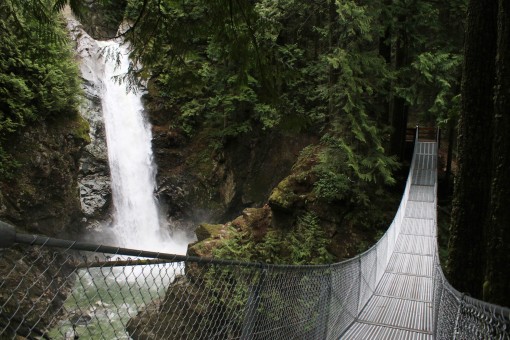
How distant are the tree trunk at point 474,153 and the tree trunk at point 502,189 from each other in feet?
2.49

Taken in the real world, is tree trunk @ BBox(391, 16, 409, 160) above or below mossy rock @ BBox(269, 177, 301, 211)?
above

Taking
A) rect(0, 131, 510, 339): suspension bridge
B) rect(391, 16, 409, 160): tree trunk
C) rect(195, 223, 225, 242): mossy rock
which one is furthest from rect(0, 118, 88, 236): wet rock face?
rect(391, 16, 409, 160): tree trunk

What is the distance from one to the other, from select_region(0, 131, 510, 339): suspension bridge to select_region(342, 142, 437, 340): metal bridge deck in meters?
0.01

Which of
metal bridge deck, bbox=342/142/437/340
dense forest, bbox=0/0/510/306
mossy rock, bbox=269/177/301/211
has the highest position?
dense forest, bbox=0/0/510/306

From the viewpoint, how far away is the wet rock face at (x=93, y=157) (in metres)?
10.4

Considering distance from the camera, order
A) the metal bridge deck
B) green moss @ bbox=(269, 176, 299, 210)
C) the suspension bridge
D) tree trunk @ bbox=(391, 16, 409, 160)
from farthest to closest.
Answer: tree trunk @ bbox=(391, 16, 409, 160), green moss @ bbox=(269, 176, 299, 210), the metal bridge deck, the suspension bridge

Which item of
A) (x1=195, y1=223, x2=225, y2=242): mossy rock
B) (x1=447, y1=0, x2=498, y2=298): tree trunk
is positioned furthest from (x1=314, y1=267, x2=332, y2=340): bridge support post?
(x1=195, y1=223, x2=225, y2=242): mossy rock

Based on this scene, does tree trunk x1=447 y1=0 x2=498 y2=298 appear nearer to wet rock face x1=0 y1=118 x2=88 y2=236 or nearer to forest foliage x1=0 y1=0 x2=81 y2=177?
forest foliage x1=0 y1=0 x2=81 y2=177

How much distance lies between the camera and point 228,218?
11.2 metres

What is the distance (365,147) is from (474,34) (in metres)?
4.34

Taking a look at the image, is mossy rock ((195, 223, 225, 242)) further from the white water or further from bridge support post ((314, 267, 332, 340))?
bridge support post ((314, 267, 332, 340))

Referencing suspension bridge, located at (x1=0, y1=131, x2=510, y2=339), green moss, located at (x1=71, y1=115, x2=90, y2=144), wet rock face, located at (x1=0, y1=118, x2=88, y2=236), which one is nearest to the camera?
suspension bridge, located at (x1=0, y1=131, x2=510, y2=339)

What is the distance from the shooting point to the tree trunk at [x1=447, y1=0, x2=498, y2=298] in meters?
3.09

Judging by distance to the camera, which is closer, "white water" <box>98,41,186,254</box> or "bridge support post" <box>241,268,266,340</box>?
"bridge support post" <box>241,268,266,340</box>
